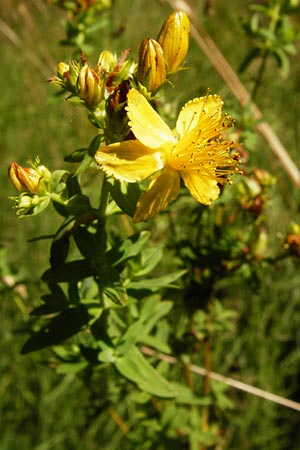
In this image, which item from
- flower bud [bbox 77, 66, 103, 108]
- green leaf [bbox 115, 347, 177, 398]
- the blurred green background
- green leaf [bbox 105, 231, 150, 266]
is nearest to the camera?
flower bud [bbox 77, 66, 103, 108]

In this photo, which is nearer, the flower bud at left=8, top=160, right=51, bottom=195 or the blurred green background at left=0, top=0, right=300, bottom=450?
the flower bud at left=8, top=160, right=51, bottom=195

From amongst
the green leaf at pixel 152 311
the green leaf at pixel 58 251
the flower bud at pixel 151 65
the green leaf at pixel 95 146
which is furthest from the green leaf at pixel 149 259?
the flower bud at pixel 151 65

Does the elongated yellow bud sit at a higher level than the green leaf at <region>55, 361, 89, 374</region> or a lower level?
higher

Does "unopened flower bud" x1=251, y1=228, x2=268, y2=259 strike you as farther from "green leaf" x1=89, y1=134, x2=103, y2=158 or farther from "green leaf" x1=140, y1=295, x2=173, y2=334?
"green leaf" x1=89, y1=134, x2=103, y2=158

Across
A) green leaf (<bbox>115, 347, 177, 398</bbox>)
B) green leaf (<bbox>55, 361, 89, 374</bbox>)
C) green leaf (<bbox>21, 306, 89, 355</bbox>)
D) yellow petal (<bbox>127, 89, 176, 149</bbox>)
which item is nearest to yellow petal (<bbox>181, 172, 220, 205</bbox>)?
yellow petal (<bbox>127, 89, 176, 149</bbox>)

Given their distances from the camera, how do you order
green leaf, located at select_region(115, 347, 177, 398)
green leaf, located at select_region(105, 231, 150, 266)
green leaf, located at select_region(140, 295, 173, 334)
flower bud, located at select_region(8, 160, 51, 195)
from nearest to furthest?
flower bud, located at select_region(8, 160, 51, 195), green leaf, located at select_region(105, 231, 150, 266), green leaf, located at select_region(115, 347, 177, 398), green leaf, located at select_region(140, 295, 173, 334)

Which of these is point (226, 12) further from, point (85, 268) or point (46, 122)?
point (85, 268)

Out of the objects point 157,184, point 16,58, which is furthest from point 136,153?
point 16,58
